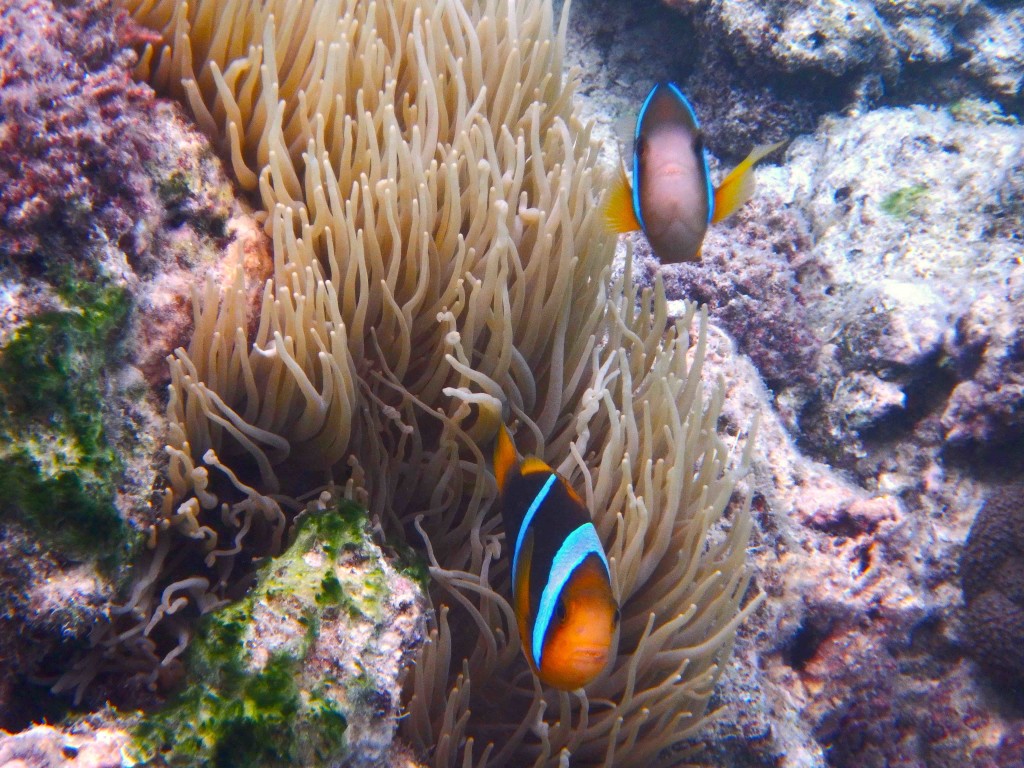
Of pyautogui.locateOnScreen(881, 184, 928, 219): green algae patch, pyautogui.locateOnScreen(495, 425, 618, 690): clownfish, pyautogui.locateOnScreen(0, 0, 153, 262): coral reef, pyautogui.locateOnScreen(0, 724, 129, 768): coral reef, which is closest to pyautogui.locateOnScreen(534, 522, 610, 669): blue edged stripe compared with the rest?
pyautogui.locateOnScreen(495, 425, 618, 690): clownfish

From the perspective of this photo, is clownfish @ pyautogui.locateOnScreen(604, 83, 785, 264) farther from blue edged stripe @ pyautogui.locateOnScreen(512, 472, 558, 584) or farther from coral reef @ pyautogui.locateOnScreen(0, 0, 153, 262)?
coral reef @ pyautogui.locateOnScreen(0, 0, 153, 262)

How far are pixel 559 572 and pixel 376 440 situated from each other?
68 centimetres

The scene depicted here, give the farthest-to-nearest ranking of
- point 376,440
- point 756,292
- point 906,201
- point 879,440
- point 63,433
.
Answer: point 906,201
point 879,440
point 756,292
point 376,440
point 63,433

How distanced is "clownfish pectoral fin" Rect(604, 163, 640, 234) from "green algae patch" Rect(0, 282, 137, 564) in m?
1.51

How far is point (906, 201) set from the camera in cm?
495

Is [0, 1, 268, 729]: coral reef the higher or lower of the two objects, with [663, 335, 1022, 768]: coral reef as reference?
higher

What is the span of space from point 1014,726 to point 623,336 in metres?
3.29

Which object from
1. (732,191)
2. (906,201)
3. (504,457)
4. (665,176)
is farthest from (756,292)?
(504,457)

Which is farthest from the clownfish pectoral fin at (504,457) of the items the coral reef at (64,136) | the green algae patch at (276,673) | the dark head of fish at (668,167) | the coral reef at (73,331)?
the dark head of fish at (668,167)

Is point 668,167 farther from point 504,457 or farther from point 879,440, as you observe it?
point 879,440

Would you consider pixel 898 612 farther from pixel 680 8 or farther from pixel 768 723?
pixel 680 8

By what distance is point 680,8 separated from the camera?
5066 millimetres

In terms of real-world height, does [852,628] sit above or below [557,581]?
below

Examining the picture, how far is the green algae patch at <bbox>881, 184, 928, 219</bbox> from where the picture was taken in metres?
4.91
